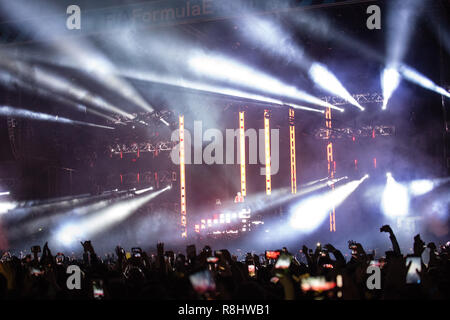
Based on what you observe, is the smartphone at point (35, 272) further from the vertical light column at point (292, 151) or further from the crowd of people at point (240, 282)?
the vertical light column at point (292, 151)

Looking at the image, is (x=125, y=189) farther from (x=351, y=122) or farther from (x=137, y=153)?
(x=351, y=122)

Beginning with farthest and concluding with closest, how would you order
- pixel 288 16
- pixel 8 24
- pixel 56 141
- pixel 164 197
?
1. pixel 164 197
2. pixel 56 141
3. pixel 288 16
4. pixel 8 24

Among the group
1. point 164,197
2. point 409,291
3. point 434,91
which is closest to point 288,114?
point 434,91

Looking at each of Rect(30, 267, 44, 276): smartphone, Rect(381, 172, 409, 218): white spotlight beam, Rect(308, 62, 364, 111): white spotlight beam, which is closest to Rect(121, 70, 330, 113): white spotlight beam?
Rect(308, 62, 364, 111): white spotlight beam

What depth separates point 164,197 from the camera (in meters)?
13.6

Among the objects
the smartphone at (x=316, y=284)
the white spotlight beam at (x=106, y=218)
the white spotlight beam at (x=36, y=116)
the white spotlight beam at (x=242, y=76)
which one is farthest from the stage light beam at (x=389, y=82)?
the smartphone at (x=316, y=284)

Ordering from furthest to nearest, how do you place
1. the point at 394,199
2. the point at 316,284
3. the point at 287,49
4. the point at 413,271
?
1. the point at 394,199
2. the point at 287,49
3. the point at 413,271
4. the point at 316,284

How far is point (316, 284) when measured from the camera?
289 centimetres

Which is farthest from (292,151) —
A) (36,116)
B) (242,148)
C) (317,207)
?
(36,116)

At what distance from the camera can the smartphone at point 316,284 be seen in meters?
2.88

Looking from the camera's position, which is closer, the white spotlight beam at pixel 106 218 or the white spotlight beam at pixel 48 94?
the white spotlight beam at pixel 48 94

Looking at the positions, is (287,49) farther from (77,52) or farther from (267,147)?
(77,52)

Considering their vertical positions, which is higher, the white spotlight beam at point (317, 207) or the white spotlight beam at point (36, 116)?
the white spotlight beam at point (36, 116)

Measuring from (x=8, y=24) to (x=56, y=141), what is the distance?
4.30m
